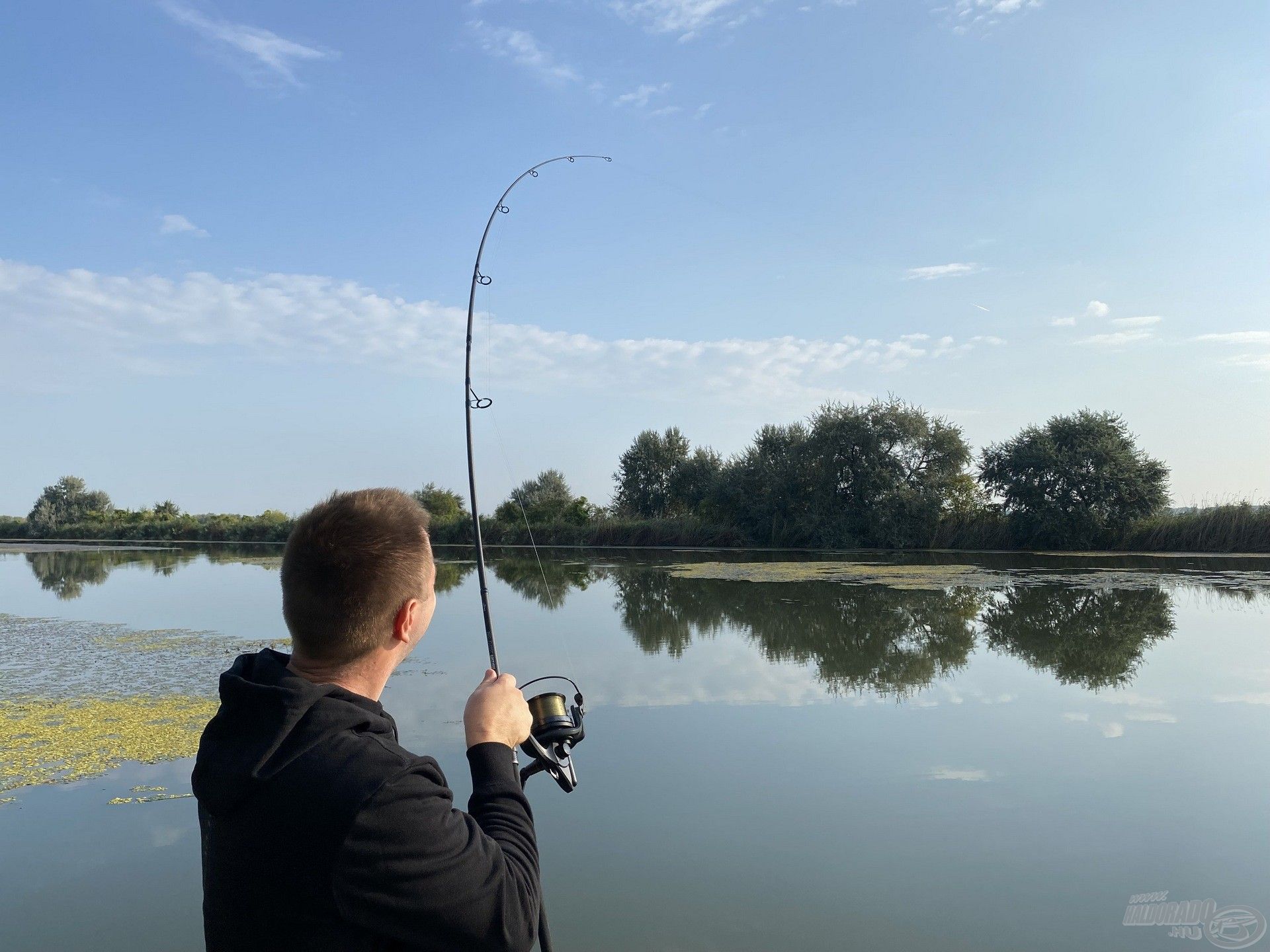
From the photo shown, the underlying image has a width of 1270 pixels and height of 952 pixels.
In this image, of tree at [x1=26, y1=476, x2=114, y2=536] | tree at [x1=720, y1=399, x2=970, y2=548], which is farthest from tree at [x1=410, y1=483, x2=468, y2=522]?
tree at [x1=26, y1=476, x2=114, y2=536]

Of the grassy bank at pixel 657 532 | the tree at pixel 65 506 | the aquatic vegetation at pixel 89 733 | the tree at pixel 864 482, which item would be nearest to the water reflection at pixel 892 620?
the grassy bank at pixel 657 532

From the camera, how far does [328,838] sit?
3.46 ft

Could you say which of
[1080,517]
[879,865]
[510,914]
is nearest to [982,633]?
[879,865]

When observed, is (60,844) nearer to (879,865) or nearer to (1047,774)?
(879,865)

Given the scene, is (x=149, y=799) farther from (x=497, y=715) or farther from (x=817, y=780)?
→ (x=497, y=715)

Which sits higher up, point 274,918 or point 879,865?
point 274,918

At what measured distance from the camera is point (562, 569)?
20.1 meters

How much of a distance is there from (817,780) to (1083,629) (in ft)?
18.9

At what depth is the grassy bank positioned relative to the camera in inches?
A: 808

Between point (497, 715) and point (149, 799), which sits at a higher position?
point (497, 715)

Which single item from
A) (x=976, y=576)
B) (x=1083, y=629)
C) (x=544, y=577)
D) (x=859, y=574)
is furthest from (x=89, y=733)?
(x=976, y=576)

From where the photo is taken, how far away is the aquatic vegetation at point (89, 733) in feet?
16.1

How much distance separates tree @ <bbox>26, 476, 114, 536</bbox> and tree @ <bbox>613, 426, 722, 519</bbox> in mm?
28069

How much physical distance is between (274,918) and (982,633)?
9.03 meters
